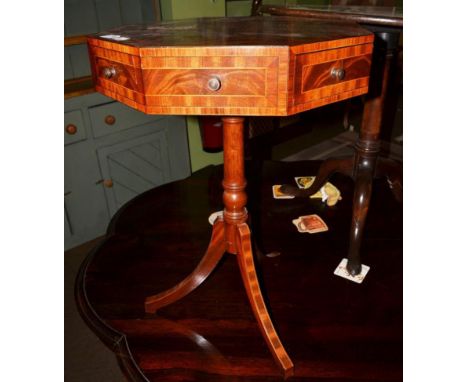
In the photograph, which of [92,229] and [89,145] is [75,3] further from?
[92,229]

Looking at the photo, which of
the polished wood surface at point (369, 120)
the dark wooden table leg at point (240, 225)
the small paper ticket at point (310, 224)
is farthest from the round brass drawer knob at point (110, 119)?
the dark wooden table leg at point (240, 225)

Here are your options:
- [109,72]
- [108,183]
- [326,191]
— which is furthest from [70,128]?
[109,72]

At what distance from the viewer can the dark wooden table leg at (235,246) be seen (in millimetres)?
873

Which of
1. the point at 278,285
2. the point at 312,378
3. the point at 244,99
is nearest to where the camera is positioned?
the point at 244,99

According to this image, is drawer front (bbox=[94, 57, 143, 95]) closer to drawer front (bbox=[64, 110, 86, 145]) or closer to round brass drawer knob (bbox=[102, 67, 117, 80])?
round brass drawer knob (bbox=[102, 67, 117, 80])

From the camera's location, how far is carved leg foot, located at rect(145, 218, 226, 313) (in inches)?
39.3

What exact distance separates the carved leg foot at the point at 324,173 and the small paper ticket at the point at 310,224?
0.46 feet

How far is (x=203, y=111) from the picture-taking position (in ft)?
2.21

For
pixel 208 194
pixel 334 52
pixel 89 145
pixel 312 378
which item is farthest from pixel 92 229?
pixel 334 52

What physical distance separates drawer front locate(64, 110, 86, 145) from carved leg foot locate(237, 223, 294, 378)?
148 cm

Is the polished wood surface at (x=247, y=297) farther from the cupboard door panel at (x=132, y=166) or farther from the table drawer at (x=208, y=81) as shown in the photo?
the cupboard door panel at (x=132, y=166)

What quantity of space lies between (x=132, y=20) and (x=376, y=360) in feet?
7.26

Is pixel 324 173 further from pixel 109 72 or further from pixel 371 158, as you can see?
pixel 109 72

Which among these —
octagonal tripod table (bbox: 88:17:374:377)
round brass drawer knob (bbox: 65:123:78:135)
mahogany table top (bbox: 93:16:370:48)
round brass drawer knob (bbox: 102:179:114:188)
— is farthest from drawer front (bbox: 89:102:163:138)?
octagonal tripod table (bbox: 88:17:374:377)
